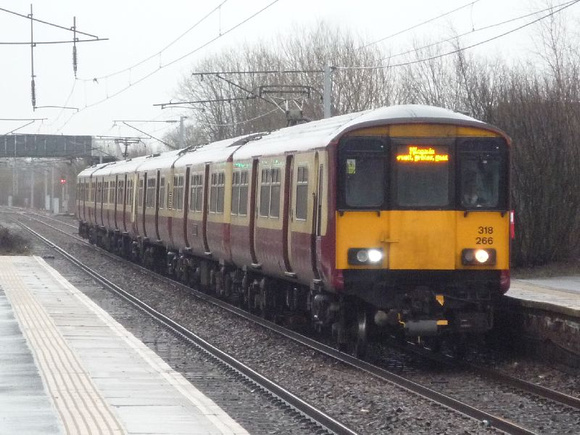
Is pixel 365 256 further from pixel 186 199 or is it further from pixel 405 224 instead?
pixel 186 199

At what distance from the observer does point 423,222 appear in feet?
47.3

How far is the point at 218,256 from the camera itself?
22625 mm

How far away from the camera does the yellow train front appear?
14305 millimetres

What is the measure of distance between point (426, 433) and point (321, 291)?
5516mm

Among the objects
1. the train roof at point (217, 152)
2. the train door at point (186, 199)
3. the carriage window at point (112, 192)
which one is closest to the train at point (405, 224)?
the train roof at point (217, 152)

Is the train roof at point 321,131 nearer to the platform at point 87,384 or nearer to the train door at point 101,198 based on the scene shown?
the platform at point 87,384

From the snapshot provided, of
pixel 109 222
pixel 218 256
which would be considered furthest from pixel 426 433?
pixel 109 222

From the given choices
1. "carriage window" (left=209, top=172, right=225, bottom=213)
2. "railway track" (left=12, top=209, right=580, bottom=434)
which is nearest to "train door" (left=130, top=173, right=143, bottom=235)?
"carriage window" (left=209, top=172, right=225, bottom=213)

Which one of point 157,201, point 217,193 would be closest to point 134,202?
point 157,201

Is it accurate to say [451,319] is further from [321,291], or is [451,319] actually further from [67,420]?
[67,420]

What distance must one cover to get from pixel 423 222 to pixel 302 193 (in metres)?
2.13

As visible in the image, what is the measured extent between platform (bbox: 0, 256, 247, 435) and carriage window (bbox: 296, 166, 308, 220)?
255cm

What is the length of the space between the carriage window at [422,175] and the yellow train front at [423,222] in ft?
0.04

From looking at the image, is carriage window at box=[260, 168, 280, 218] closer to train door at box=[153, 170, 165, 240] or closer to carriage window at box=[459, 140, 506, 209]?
carriage window at box=[459, 140, 506, 209]
